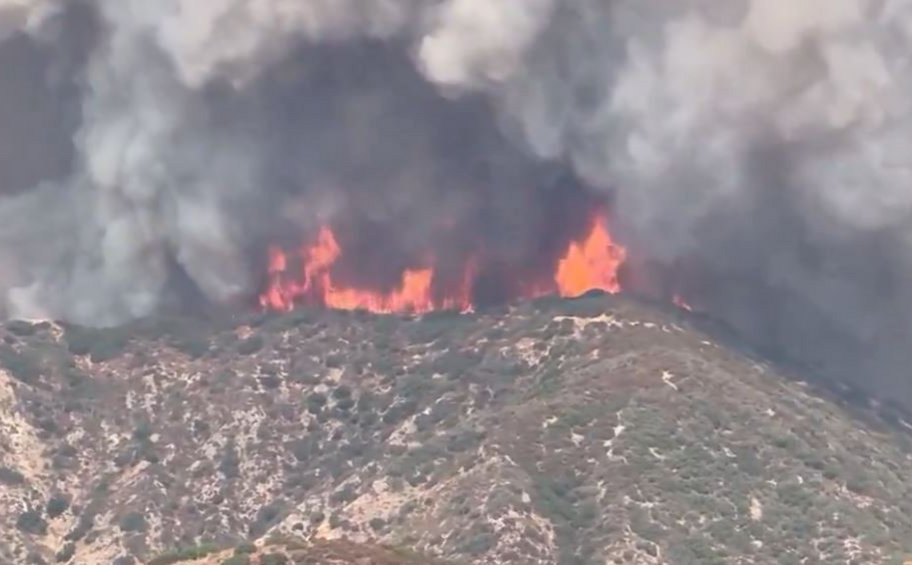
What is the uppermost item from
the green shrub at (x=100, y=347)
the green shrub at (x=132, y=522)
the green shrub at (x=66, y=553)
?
the green shrub at (x=100, y=347)

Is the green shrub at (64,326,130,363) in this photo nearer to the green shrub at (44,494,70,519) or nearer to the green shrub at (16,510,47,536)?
the green shrub at (44,494,70,519)

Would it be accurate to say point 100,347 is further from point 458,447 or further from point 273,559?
point 273,559

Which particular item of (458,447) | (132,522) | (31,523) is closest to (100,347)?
(31,523)

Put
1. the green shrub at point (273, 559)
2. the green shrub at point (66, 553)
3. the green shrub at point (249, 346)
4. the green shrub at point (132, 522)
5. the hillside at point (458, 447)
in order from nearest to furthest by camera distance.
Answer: the green shrub at point (273, 559), the hillside at point (458, 447), the green shrub at point (66, 553), the green shrub at point (132, 522), the green shrub at point (249, 346)

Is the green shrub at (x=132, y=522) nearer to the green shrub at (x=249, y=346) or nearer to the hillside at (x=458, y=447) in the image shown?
the hillside at (x=458, y=447)

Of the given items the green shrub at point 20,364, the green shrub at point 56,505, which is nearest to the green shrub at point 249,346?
the green shrub at point 20,364

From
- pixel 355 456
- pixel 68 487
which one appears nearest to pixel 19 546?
pixel 68 487

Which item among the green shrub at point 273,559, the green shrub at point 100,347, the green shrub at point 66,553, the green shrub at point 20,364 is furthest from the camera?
the green shrub at point 100,347

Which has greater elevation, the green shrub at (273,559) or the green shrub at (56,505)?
the green shrub at (56,505)

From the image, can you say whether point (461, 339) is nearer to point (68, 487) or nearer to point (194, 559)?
point (68, 487)
